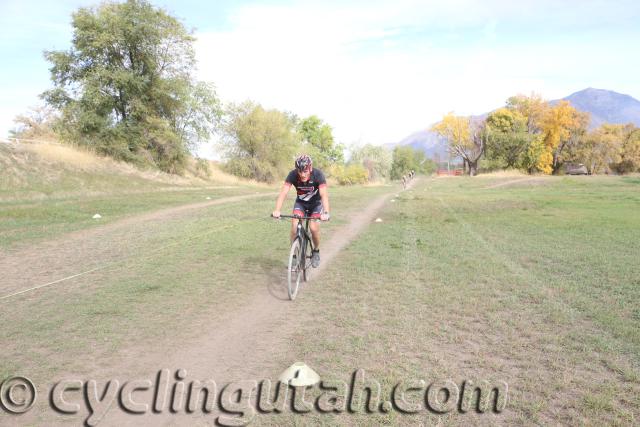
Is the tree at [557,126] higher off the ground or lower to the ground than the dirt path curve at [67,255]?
higher

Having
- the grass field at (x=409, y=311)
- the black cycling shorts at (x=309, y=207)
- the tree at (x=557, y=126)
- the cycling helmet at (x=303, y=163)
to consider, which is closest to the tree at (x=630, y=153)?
the tree at (x=557, y=126)

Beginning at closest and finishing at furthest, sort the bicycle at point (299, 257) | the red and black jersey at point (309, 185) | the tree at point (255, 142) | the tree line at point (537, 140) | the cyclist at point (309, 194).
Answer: the bicycle at point (299, 257) → the cyclist at point (309, 194) → the red and black jersey at point (309, 185) → the tree at point (255, 142) → the tree line at point (537, 140)

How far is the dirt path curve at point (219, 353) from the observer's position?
4043 millimetres

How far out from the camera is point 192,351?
541 centimetres

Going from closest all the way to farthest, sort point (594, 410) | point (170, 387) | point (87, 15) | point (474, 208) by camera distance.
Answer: point (594, 410) < point (170, 387) < point (474, 208) < point (87, 15)

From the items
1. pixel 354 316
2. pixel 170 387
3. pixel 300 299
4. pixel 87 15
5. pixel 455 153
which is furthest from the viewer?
pixel 455 153

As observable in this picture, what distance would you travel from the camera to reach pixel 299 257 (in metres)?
8.52

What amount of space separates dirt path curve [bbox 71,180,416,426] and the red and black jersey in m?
2.24

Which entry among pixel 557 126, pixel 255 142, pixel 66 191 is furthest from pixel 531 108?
pixel 66 191

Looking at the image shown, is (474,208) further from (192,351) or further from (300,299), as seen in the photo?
(192,351)

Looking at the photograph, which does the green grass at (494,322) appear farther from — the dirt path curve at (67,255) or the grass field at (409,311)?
the dirt path curve at (67,255)

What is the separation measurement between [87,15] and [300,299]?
44.1 m

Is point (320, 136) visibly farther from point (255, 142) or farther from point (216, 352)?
point (216, 352)

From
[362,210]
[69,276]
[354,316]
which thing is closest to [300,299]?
[354,316]
